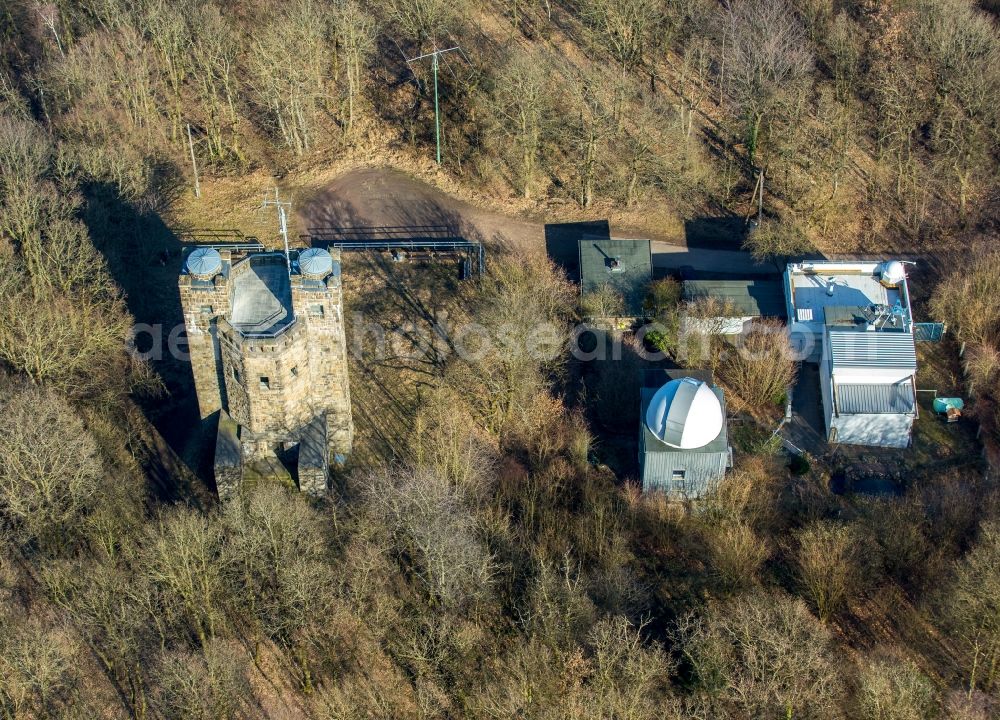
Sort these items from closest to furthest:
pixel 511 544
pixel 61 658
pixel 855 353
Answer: pixel 61 658 → pixel 511 544 → pixel 855 353

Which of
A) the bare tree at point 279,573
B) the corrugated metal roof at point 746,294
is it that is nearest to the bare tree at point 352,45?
the corrugated metal roof at point 746,294

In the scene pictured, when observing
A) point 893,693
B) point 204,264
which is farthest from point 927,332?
point 204,264

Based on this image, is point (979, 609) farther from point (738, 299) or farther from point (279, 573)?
point (279, 573)

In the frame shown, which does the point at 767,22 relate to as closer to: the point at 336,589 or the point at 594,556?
the point at 594,556

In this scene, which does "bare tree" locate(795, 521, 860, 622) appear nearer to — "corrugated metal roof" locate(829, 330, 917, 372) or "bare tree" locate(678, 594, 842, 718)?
"bare tree" locate(678, 594, 842, 718)

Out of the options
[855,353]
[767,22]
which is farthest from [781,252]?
[767,22]

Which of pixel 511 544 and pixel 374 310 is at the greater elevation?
pixel 374 310
